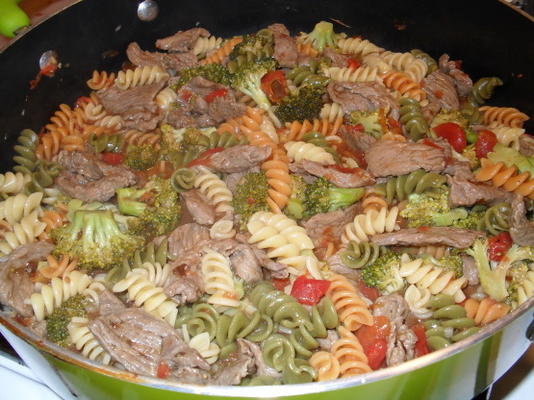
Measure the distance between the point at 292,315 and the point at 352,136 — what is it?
5.35 feet

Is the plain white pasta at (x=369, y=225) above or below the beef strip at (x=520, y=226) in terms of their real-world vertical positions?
above

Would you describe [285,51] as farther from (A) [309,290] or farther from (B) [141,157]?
(A) [309,290]

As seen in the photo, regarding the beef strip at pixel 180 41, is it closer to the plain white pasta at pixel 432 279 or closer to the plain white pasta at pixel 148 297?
the plain white pasta at pixel 148 297

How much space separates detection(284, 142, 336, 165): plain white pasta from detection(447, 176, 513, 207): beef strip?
83 cm

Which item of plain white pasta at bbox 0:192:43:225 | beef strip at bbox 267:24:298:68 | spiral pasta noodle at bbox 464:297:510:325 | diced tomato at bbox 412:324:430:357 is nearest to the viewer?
diced tomato at bbox 412:324:430:357

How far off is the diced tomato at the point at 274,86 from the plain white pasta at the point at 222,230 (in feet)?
4.57

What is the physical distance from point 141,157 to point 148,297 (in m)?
1.31

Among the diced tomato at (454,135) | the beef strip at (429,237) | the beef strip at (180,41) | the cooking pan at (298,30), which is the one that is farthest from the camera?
the beef strip at (180,41)

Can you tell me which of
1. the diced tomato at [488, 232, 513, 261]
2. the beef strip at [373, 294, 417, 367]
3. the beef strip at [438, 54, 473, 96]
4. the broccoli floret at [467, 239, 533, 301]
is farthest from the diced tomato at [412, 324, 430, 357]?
the beef strip at [438, 54, 473, 96]

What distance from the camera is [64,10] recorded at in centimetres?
434

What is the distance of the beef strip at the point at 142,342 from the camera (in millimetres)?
2939

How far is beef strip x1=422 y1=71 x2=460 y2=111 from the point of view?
4543mm

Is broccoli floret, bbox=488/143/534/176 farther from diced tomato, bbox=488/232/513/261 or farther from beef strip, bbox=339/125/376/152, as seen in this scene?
beef strip, bbox=339/125/376/152

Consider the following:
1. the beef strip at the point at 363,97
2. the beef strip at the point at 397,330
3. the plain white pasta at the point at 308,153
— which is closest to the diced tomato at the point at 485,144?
the beef strip at the point at 363,97
